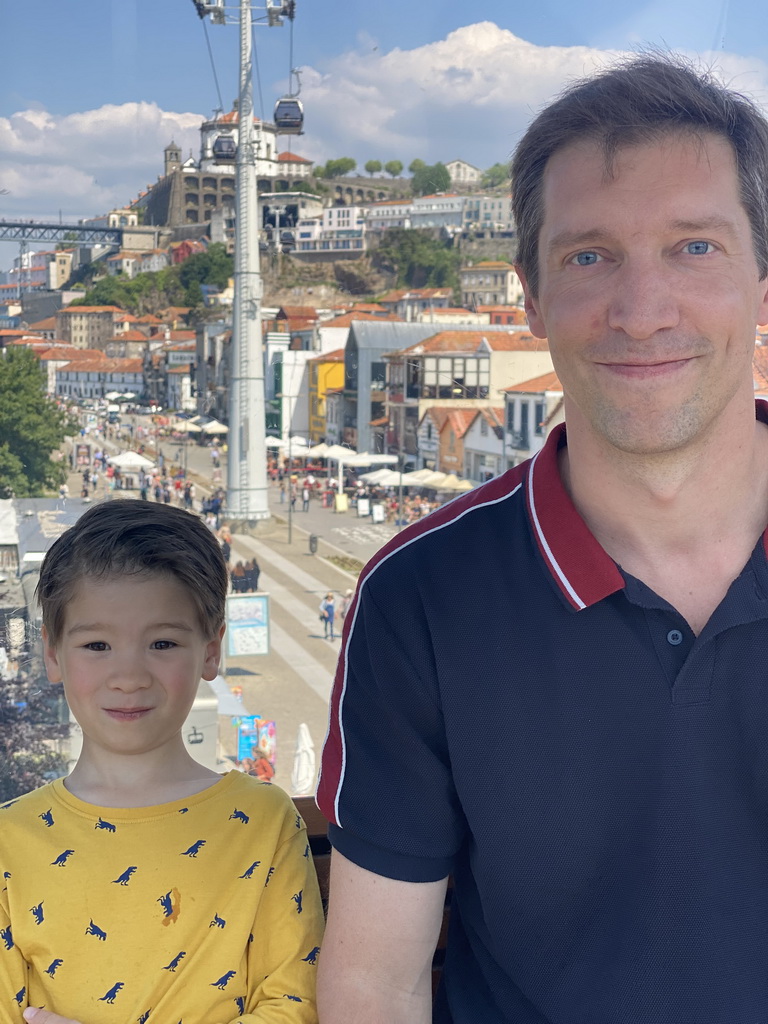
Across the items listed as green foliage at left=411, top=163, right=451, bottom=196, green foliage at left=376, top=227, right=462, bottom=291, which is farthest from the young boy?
green foliage at left=376, top=227, right=462, bottom=291

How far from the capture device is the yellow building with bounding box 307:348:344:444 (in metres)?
16.4

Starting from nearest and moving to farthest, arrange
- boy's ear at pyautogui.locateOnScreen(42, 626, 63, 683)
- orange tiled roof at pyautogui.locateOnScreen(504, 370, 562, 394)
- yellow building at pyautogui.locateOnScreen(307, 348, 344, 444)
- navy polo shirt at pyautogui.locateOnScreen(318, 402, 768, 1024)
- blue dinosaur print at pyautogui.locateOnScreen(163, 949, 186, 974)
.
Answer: navy polo shirt at pyautogui.locateOnScreen(318, 402, 768, 1024) → blue dinosaur print at pyautogui.locateOnScreen(163, 949, 186, 974) → boy's ear at pyautogui.locateOnScreen(42, 626, 63, 683) → orange tiled roof at pyautogui.locateOnScreen(504, 370, 562, 394) → yellow building at pyautogui.locateOnScreen(307, 348, 344, 444)

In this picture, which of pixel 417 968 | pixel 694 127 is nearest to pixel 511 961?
pixel 417 968

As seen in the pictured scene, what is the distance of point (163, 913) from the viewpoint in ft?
3.24

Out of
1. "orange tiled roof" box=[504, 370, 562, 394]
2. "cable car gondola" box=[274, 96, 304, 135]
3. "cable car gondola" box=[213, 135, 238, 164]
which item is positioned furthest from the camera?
"orange tiled roof" box=[504, 370, 562, 394]

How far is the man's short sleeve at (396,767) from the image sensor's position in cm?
91

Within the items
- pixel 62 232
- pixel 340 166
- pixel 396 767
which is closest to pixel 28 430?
pixel 62 232

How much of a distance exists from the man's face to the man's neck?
29mm

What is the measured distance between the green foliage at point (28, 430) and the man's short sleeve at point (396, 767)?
4.71m

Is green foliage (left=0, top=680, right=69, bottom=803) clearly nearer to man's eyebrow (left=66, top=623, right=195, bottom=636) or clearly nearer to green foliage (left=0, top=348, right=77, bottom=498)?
man's eyebrow (left=66, top=623, right=195, bottom=636)

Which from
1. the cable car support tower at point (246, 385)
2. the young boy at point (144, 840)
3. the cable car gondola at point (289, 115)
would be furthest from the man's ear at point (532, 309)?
the cable car support tower at point (246, 385)

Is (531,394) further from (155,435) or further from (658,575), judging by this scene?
(658,575)

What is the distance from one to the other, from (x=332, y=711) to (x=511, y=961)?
26 cm

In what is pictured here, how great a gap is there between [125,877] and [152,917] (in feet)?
0.14
